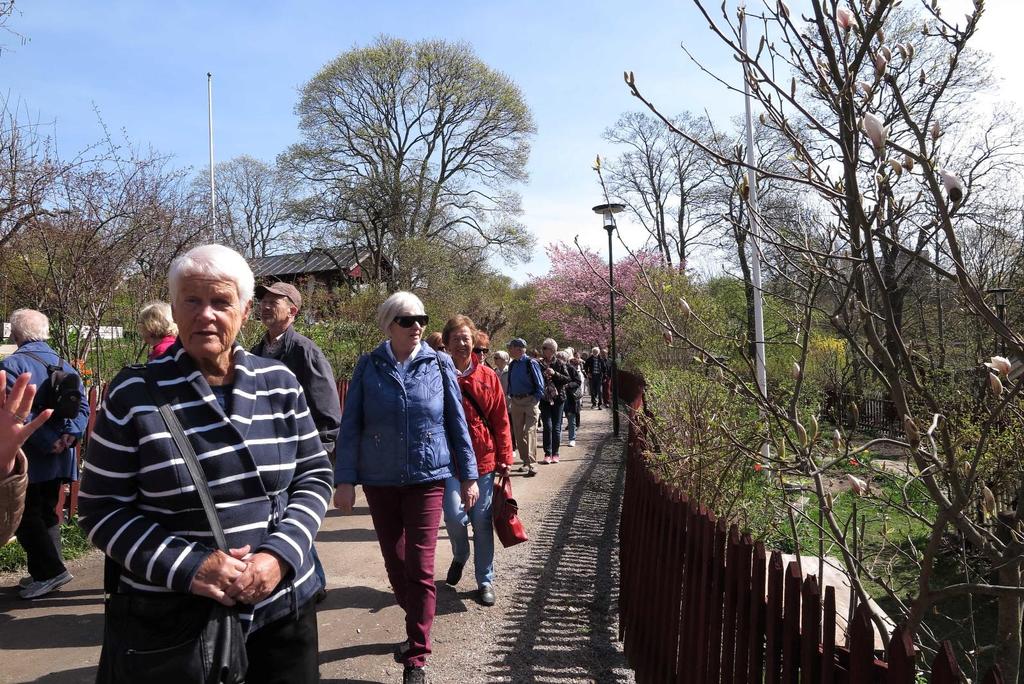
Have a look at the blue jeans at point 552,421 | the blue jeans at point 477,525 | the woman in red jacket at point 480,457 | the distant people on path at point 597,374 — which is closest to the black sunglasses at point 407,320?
the woman in red jacket at point 480,457

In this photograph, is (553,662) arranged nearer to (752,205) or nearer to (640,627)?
(640,627)

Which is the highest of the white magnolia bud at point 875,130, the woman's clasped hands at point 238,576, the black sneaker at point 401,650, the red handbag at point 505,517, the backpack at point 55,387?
the white magnolia bud at point 875,130

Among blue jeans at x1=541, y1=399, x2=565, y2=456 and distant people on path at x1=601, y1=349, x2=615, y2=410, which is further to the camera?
distant people on path at x1=601, y1=349, x2=615, y2=410

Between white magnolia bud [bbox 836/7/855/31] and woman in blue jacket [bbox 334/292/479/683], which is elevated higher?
white magnolia bud [bbox 836/7/855/31]

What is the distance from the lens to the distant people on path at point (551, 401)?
10742mm

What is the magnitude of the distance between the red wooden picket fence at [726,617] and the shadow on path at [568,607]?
21cm

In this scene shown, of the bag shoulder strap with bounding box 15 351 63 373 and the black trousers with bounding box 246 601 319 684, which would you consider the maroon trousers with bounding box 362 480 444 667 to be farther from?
the bag shoulder strap with bounding box 15 351 63 373

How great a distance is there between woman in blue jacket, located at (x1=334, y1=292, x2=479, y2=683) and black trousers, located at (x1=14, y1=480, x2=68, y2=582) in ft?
7.48

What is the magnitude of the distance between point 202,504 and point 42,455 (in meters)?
3.59

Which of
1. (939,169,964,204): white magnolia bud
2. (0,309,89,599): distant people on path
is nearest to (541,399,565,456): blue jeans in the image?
(0,309,89,599): distant people on path

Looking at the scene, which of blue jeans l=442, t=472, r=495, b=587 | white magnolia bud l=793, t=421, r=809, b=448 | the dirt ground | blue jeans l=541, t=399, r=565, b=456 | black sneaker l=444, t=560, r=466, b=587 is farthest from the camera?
blue jeans l=541, t=399, r=565, b=456

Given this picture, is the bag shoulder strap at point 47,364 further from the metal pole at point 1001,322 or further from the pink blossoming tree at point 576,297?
the pink blossoming tree at point 576,297

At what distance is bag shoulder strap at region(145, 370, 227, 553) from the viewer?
1841mm

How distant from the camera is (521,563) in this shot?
5.72 meters
